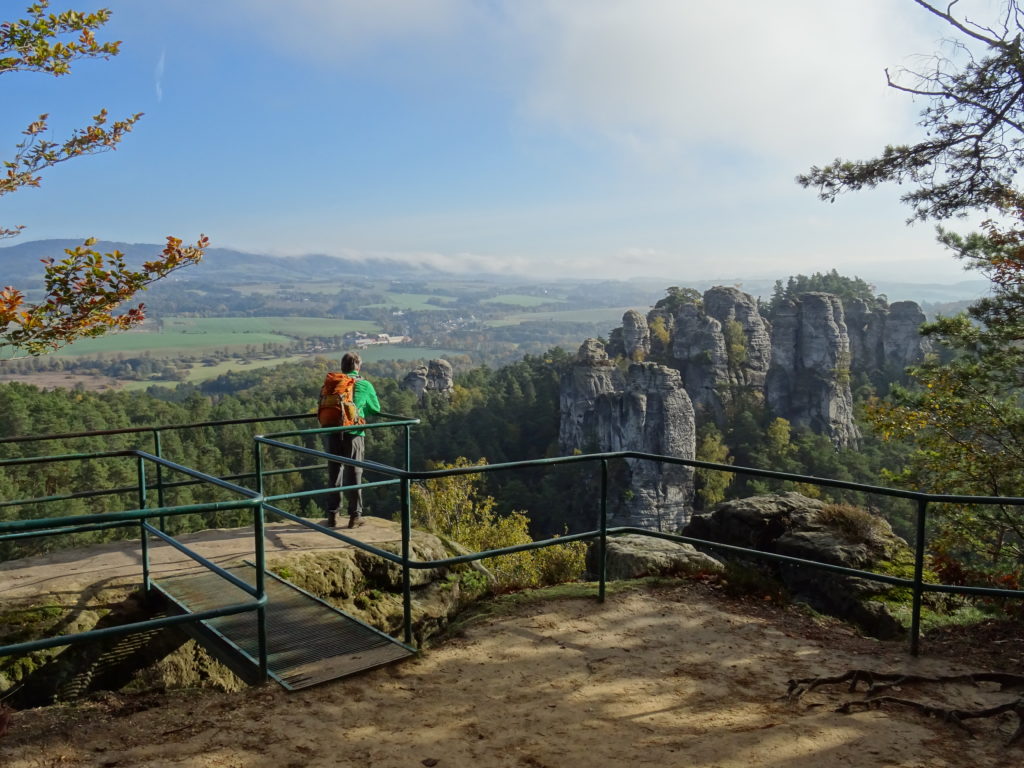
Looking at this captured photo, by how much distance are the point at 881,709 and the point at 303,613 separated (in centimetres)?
340

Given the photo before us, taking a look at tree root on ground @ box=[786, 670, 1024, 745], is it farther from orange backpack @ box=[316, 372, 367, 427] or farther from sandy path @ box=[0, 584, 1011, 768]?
orange backpack @ box=[316, 372, 367, 427]

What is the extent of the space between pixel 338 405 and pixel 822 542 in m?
4.83

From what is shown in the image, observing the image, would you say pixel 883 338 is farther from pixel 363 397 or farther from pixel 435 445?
pixel 363 397

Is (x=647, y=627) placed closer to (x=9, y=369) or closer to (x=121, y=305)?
(x=121, y=305)

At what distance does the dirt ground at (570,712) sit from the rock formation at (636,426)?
49.5 meters

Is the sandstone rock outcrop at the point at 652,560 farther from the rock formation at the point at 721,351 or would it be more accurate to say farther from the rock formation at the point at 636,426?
the rock formation at the point at 721,351

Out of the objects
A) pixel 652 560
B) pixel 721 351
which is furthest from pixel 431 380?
pixel 652 560

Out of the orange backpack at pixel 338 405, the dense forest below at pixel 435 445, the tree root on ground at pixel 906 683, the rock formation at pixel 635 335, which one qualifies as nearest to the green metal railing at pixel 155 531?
the orange backpack at pixel 338 405

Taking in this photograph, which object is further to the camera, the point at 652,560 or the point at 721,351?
the point at 721,351

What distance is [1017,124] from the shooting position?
7770mm

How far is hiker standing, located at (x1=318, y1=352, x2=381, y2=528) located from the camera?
6748 mm

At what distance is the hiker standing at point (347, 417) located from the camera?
675 centimetres

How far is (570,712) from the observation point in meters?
3.62

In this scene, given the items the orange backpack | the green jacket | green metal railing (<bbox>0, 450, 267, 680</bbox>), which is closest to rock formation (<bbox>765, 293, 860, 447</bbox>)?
the green jacket
